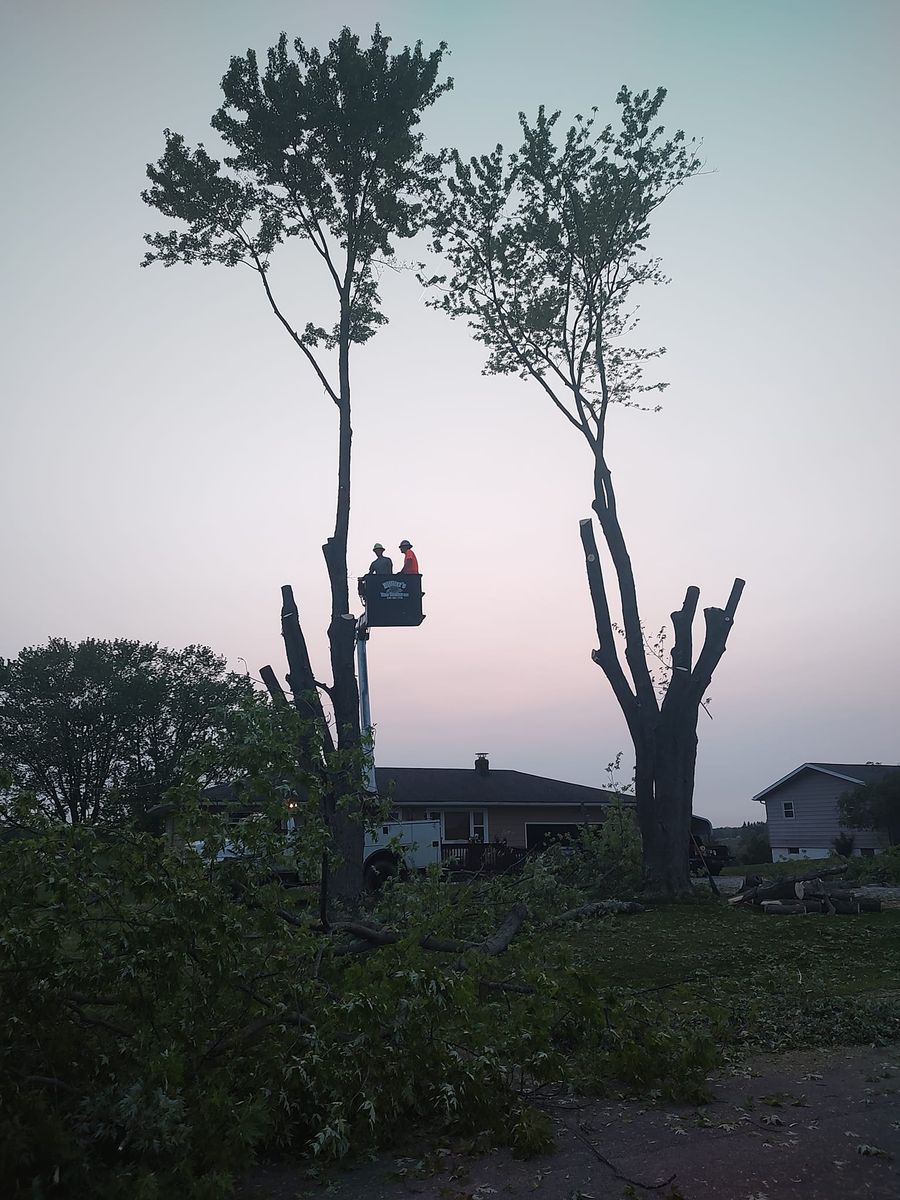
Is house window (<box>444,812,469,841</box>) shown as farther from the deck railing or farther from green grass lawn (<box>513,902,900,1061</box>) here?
green grass lawn (<box>513,902,900,1061</box>)

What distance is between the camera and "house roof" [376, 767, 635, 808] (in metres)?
28.7

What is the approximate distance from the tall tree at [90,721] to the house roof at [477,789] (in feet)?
23.7

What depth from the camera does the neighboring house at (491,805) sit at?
2884cm

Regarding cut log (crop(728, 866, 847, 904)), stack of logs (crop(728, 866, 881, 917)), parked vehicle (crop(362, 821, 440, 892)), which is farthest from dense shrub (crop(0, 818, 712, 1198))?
parked vehicle (crop(362, 821, 440, 892))

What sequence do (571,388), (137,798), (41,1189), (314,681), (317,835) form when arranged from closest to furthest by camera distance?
(41,1189) < (317,835) < (314,681) < (571,388) < (137,798)

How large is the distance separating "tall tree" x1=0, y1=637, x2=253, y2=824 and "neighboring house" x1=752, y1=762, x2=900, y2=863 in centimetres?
2417

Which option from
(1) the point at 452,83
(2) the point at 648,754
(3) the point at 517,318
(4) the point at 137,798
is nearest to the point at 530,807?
(4) the point at 137,798

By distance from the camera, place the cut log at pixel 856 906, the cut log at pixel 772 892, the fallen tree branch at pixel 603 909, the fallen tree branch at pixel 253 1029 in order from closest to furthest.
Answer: the fallen tree branch at pixel 253 1029 < the fallen tree branch at pixel 603 909 < the cut log at pixel 856 906 < the cut log at pixel 772 892

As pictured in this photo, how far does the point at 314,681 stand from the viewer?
496 inches

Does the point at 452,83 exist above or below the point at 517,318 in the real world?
above

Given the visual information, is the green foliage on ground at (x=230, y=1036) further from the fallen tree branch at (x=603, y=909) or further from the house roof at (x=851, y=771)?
the house roof at (x=851, y=771)

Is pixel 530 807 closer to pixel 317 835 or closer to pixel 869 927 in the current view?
pixel 869 927

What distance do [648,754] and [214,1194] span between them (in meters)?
12.2

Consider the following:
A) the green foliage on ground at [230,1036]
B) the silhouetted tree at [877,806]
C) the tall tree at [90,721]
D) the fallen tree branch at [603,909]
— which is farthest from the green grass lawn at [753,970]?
the tall tree at [90,721]
